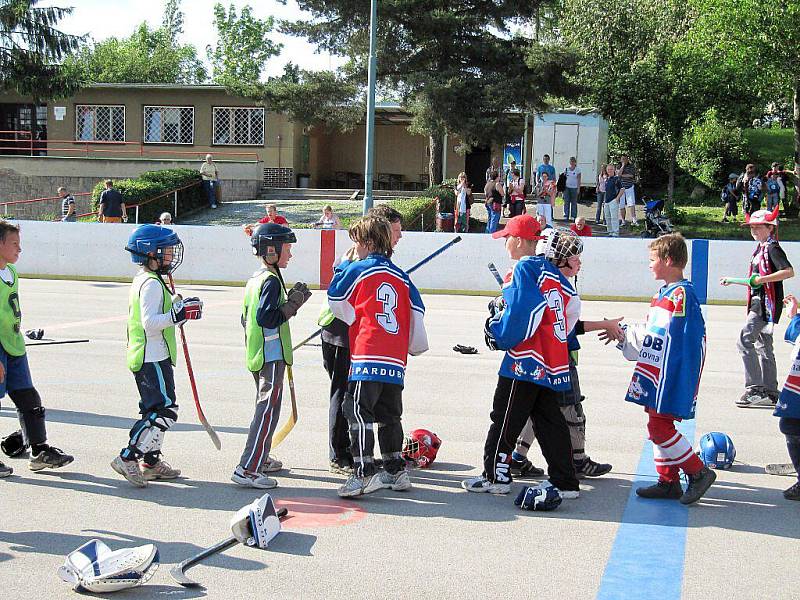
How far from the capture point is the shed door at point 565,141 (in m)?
35.8

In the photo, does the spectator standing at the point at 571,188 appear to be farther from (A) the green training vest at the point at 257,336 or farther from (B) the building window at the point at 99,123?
(A) the green training vest at the point at 257,336

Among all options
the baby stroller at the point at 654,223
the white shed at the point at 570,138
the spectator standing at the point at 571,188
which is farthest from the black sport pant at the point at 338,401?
the white shed at the point at 570,138

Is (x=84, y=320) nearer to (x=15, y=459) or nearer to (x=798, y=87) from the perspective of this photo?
(x=15, y=459)

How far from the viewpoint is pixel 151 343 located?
6602 millimetres

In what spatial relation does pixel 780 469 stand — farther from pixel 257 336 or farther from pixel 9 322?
pixel 9 322

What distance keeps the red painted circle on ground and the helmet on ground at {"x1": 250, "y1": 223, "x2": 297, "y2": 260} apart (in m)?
1.59

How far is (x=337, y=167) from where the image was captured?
146 feet

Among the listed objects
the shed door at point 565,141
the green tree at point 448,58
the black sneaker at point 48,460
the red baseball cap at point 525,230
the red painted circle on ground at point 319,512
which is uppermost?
the green tree at point 448,58

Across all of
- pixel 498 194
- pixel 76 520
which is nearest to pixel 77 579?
pixel 76 520

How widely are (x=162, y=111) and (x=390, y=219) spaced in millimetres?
36571

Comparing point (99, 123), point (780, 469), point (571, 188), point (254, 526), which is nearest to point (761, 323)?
point (780, 469)

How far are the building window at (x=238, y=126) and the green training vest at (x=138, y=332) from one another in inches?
1372

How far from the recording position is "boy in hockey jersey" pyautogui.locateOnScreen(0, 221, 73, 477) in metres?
6.81

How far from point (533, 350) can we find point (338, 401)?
1457mm
